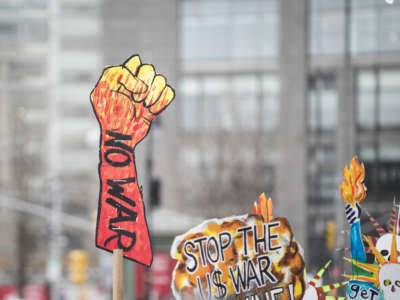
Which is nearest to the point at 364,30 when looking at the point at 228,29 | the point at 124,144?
the point at 124,144

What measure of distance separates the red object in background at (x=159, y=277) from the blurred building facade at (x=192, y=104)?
178 cm

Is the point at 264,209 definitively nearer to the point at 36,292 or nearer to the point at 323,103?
the point at 323,103

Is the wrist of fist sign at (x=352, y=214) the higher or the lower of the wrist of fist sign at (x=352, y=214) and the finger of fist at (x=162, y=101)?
the lower

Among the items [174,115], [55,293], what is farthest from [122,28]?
[55,293]

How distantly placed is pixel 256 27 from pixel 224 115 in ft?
6.32

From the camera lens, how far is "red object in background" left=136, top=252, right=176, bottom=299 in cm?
783

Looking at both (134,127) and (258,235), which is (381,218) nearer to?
(258,235)

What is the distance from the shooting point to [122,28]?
38.3ft

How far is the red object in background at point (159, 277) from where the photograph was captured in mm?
7833

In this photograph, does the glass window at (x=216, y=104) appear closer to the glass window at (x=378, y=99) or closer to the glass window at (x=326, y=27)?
the glass window at (x=326, y=27)

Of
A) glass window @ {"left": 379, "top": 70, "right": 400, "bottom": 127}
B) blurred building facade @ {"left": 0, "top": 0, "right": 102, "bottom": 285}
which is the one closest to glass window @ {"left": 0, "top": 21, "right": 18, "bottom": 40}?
blurred building facade @ {"left": 0, "top": 0, "right": 102, "bottom": 285}

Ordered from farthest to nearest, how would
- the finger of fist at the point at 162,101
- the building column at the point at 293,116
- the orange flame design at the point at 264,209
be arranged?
1. the building column at the point at 293,116
2. the orange flame design at the point at 264,209
3. the finger of fist at the point at 162,101

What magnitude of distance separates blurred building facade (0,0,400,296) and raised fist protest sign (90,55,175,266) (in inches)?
276

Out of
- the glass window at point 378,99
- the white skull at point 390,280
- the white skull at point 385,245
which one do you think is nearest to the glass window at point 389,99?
the glass window at point 378,99
